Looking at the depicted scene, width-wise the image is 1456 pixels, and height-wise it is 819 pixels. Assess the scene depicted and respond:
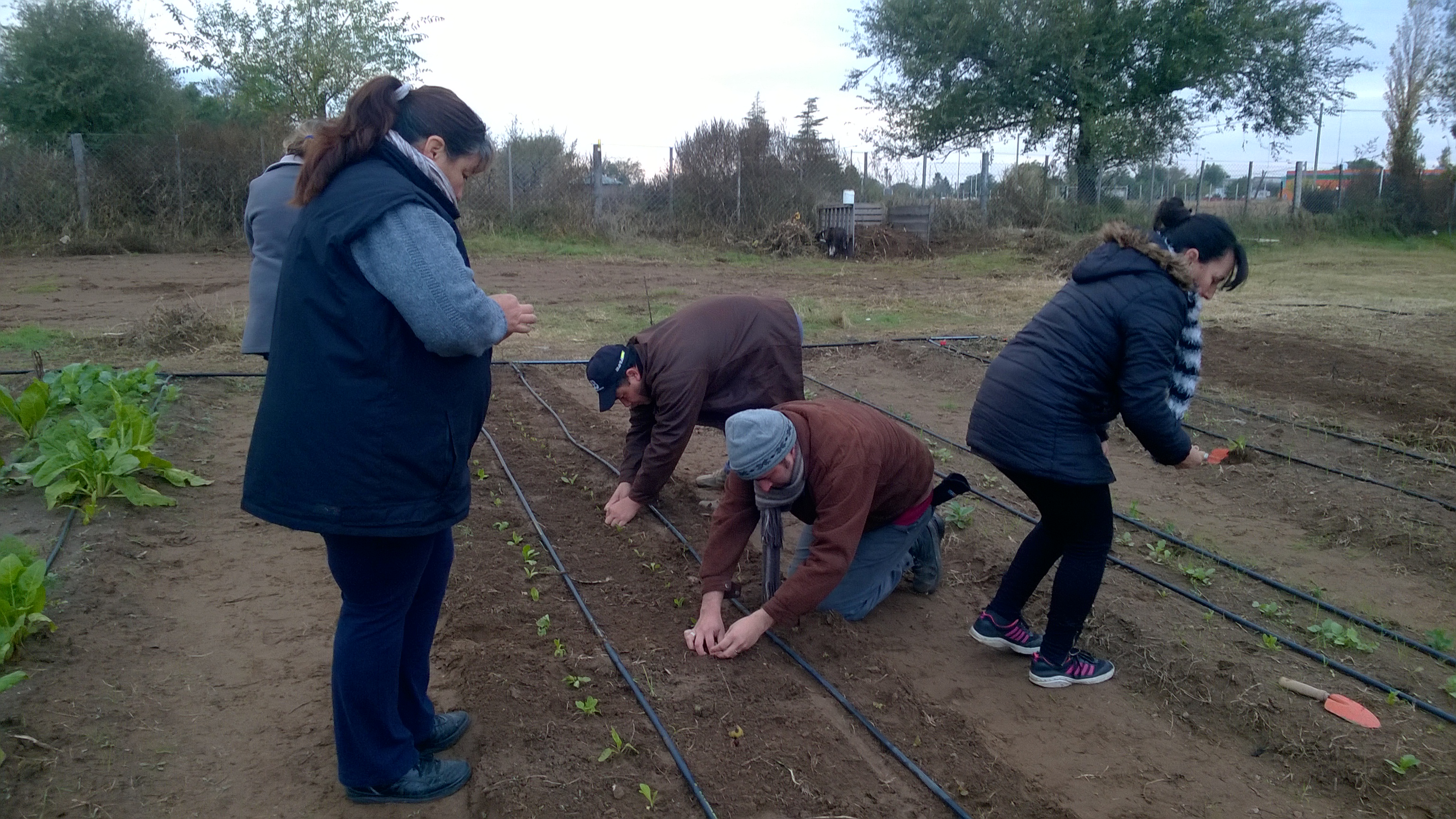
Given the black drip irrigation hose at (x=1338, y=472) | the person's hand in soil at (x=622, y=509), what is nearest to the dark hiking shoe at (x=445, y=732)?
the person's hand in soil at (x=622, y=509)

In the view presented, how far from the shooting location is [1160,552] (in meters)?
4.11

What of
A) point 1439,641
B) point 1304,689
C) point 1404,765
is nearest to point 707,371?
point 1304,689

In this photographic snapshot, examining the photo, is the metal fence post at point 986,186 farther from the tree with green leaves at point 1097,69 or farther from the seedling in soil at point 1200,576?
the seedling in soil at point 1200,576

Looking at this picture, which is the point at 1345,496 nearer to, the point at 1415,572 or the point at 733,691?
the point at 1415,572

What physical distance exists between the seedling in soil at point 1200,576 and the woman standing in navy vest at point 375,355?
3024mm

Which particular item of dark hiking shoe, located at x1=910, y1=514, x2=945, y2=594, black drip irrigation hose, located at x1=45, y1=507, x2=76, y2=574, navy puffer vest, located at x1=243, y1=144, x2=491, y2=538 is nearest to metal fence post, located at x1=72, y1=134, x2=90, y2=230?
black drip irrigation hose, located at x1=45, y1=507, x2=76, y2=574

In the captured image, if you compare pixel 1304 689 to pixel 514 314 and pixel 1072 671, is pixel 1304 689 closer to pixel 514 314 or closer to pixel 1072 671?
pixel 1072 671

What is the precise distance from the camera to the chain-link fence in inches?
577

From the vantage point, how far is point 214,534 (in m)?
4.04

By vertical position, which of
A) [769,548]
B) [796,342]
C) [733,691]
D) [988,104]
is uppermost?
[988,104]

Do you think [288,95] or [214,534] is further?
[288,95]

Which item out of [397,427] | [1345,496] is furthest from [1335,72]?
[397,427]

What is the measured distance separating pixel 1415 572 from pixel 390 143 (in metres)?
4.23

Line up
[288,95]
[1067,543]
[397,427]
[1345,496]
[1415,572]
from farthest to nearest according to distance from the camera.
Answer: [288,95]
[1345,496]
[1415,572]
[1067,543]
[397,427]
